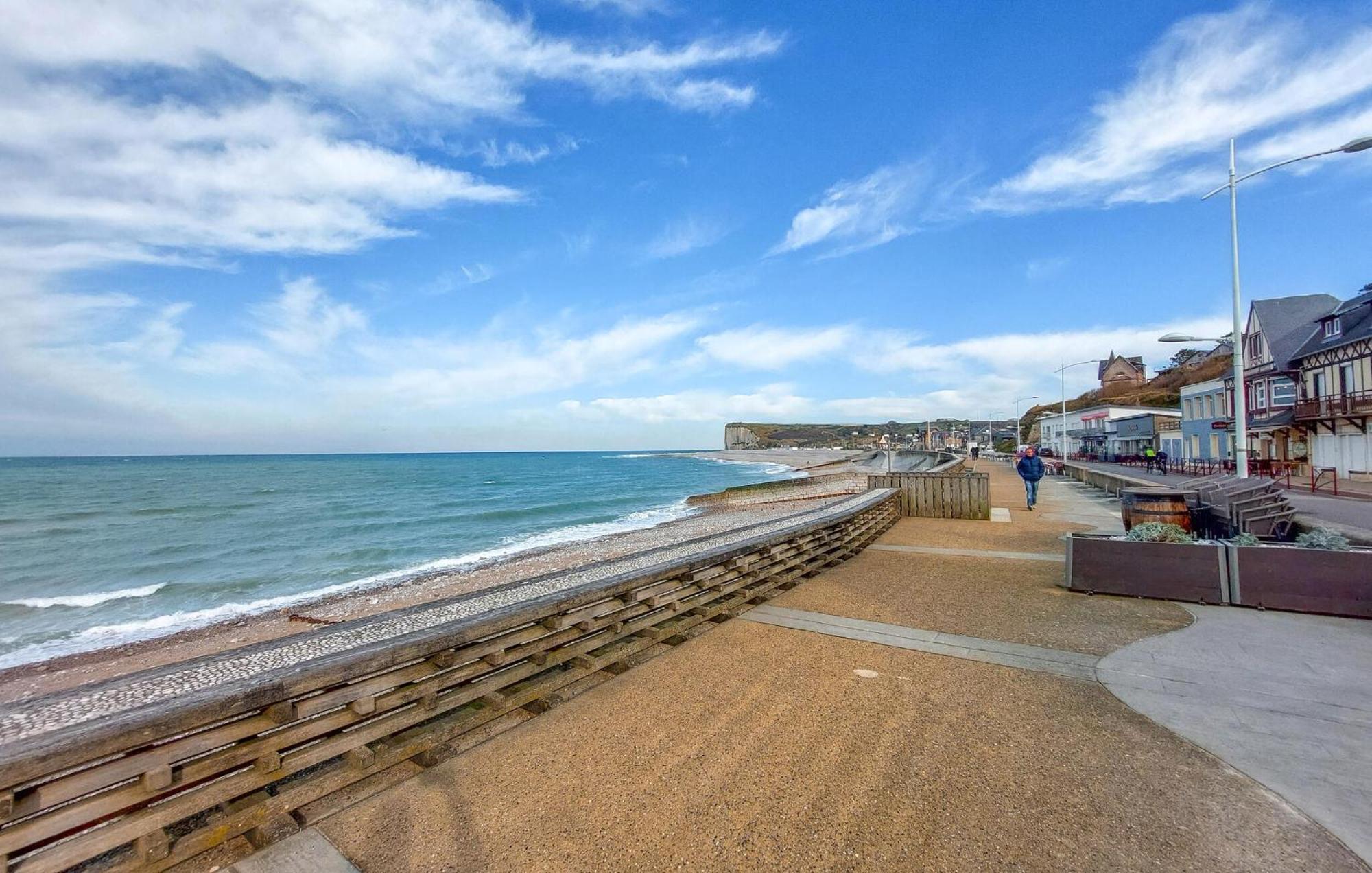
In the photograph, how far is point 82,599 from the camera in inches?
553

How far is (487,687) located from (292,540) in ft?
73.9

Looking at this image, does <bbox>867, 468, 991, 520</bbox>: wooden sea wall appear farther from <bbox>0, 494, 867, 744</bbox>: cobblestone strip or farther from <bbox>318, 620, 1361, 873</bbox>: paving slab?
<bbox>318, 620, 1361, 873</bbox>: paving slab

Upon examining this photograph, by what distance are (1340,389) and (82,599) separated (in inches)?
1697

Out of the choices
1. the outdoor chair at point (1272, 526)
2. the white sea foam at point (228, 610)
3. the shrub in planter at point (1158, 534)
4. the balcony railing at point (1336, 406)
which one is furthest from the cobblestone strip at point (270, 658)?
the balcony railing at point (1336, 406)

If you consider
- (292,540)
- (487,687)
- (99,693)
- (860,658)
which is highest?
(99,693)

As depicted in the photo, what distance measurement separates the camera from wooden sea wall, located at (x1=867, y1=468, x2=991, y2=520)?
14.9 m

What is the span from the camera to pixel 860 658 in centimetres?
525

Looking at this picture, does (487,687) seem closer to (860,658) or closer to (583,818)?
(583,818)

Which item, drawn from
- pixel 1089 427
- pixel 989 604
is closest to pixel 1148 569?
pixel 989 604

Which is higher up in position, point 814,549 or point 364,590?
point 814,549

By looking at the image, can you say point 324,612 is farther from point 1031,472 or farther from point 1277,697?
point 1031,472

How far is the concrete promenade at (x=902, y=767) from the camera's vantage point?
275 cm

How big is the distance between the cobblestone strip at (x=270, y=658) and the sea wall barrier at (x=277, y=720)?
16mm

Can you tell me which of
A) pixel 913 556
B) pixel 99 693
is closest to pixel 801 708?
pixel 99 693
